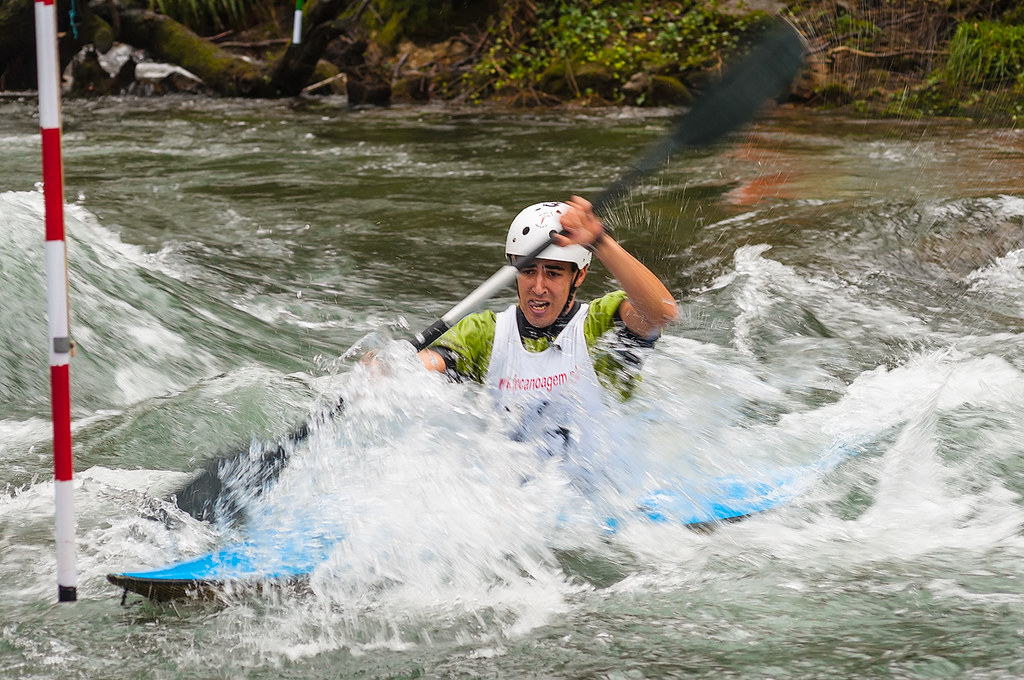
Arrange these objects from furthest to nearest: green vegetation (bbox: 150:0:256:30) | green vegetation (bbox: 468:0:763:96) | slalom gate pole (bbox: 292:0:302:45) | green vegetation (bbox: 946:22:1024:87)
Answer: green vegetation (bbox: 150:0:256:30) → slalom gate pole (bbox: 292:0:302:45) → green vegetation (bbox: 468:0:763:96) → green vegetation (bbox: 946:22:1024:87)

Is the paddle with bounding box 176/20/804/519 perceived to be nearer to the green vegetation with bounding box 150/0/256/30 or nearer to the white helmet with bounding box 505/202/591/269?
the white helmet with bounding box 505/202/591/269

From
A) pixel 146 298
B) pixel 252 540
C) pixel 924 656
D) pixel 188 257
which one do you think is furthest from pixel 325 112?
pixel 924 656

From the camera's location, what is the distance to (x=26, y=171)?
33.2ft

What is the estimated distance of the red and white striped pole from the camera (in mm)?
2682

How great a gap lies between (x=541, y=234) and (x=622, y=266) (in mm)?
337

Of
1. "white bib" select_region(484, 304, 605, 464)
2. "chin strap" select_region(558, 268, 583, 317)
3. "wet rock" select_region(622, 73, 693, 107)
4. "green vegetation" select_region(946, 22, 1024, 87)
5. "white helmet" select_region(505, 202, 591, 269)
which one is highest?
"green vegetation" select_region(946, 22, 1024, 87)

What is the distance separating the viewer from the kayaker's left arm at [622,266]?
357 cm

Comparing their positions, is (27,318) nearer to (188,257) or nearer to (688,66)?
(188,257)

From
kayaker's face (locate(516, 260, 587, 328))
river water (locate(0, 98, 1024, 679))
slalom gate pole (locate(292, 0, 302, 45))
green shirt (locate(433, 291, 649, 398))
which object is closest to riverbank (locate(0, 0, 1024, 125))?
slalom gate pole (locate(292, 0, 302, 45))

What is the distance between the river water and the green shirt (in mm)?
101

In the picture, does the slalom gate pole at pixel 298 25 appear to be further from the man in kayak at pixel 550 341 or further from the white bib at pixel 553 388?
the white bib at pixel 553 388

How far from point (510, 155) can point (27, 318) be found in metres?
6.41

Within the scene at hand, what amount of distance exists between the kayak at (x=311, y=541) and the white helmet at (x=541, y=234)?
0.90m

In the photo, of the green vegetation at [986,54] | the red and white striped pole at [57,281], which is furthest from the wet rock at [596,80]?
the red and white striped pole at [57,281]
